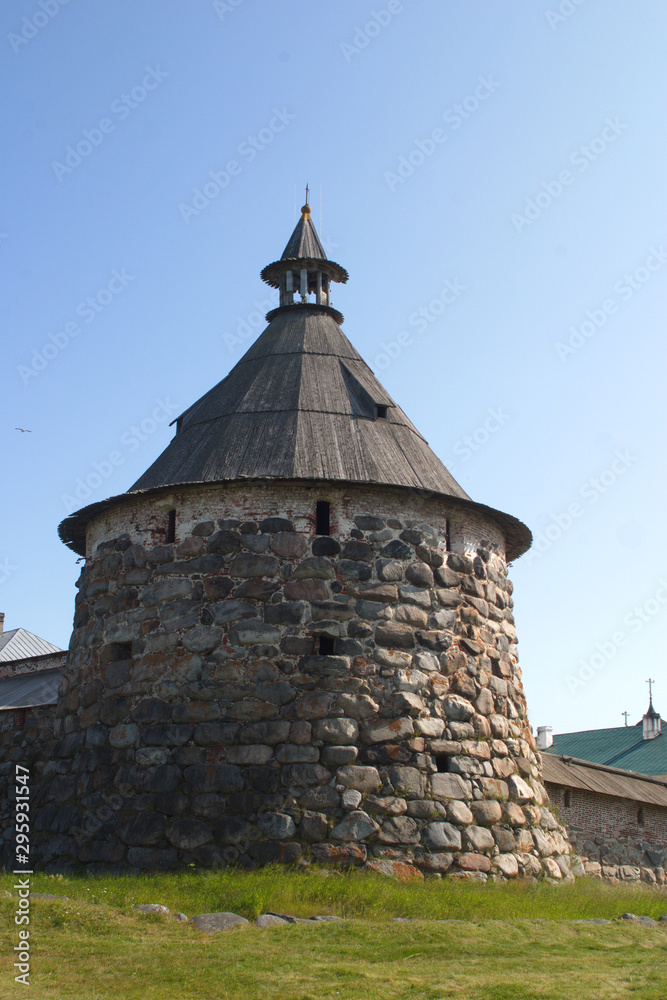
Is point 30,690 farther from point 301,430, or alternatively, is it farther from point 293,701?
point 301,430

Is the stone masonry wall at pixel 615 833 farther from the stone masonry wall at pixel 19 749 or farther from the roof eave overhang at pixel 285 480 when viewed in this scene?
the stone masonry wall at pixel 19 749

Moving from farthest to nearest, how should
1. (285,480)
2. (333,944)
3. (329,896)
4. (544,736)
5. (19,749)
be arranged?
1. (544,736)
2. (19,749)
3. (285,480)
4. (329,896)
5. (333,944)

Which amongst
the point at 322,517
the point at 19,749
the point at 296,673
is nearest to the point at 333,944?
the point at 296,673

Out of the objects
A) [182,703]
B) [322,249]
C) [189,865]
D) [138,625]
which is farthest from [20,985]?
[322,249]

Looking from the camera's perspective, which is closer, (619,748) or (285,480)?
(285,480)

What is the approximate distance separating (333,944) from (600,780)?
8.74 meters

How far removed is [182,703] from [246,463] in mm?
3249

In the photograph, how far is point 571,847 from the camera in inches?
589

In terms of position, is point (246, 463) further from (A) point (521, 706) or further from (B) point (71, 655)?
(A) point (521, 706)

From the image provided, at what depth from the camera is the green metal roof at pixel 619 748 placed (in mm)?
28594

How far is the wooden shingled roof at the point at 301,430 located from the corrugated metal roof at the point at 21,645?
12432mm

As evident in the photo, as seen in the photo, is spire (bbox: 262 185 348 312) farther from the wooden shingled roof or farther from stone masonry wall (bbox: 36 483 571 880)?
stone masonry wall (bbox: 36 483 571 880)

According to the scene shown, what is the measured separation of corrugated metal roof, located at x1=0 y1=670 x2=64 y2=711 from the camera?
1553cm

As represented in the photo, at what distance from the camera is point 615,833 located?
16031 millimetres
